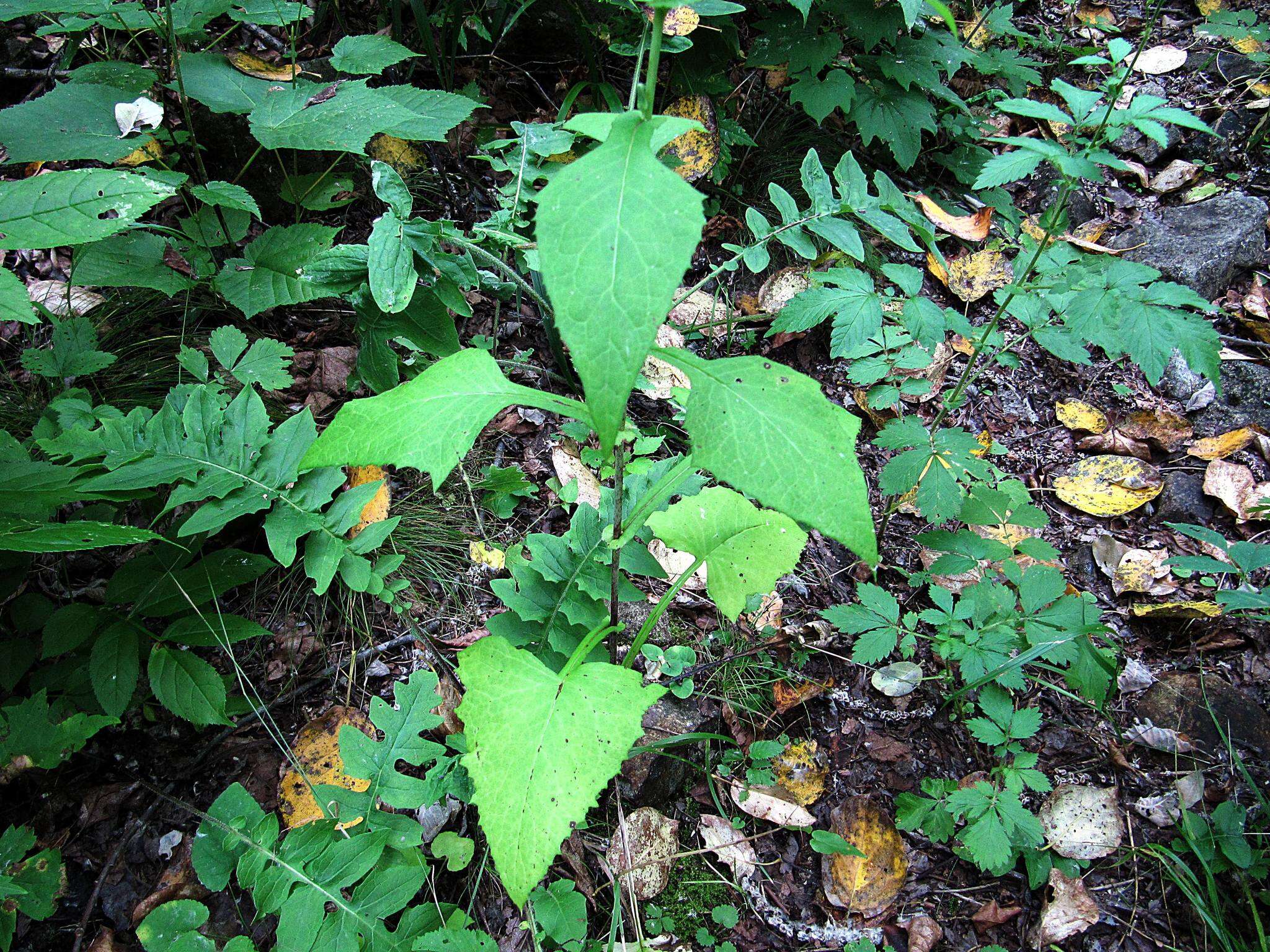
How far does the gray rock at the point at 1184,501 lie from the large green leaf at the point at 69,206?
332 cm

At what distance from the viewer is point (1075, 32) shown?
12.9 ft

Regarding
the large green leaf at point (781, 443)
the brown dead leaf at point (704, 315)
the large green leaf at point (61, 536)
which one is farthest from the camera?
the brown dead leaf at point (704, 315)

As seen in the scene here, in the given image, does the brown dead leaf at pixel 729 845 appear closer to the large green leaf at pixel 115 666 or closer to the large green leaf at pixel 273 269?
the large green leaf at pixel 115 666

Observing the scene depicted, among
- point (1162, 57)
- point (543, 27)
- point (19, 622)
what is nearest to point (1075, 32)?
point (1162, 57)

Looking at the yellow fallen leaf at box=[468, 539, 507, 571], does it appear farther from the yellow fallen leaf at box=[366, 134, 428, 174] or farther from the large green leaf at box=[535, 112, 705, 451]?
the yellow fallen leaf at box=[366, 134, 428, 174]

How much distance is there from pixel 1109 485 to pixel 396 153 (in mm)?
3075

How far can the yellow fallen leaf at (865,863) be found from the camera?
1823 millimetres

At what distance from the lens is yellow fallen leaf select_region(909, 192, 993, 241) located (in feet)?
10.2

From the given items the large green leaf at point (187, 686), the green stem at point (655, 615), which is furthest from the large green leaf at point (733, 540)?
the large green leaf at point (187, 686)

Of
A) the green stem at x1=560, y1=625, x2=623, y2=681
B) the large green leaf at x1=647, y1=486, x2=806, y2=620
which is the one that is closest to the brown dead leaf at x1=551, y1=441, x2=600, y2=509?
the large green leaf at x1=647, y1=486, x2=806, y2=620

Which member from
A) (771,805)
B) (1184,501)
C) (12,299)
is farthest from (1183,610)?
(12,299)

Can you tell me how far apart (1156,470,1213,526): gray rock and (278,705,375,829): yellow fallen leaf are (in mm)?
2839

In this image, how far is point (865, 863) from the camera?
1.86 metres

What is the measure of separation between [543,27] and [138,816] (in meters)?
3.21
